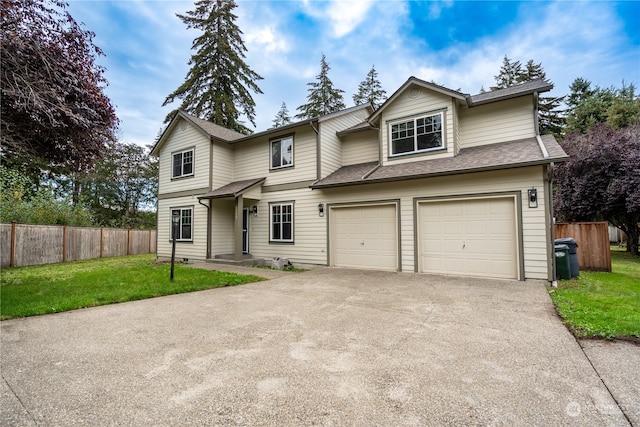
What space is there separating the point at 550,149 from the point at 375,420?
26.6 ft

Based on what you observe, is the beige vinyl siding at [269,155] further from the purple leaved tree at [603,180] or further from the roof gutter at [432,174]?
the purple leaved tree at [603,180]

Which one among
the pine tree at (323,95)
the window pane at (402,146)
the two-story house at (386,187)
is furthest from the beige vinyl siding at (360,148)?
the pine tree at (323,95)

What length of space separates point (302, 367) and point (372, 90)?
27205 millimetres

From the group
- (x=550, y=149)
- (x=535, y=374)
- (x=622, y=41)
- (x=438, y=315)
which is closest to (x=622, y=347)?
(x=535, y=374)

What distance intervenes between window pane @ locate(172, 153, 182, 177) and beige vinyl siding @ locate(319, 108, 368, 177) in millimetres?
6939

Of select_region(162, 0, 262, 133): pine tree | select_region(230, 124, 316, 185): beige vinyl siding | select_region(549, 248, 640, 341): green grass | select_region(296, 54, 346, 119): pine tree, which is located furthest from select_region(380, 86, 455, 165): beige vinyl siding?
select_region(296, 54, 346, 119): pine tree

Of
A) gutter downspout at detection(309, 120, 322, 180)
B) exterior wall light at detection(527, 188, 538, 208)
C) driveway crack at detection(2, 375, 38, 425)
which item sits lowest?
driveway crack at detection(2, 375, 38, 425)

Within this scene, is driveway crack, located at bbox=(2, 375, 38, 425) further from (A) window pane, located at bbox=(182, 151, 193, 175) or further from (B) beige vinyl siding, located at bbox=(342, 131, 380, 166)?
(A) window pane, located at bbox=(182, 151, 193, 175)

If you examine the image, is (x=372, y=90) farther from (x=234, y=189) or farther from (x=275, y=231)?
(x=275, y=231)

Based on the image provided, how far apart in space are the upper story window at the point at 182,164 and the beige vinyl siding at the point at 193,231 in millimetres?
1129

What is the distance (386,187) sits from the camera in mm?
9305

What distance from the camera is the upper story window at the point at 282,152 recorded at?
37.8 ft

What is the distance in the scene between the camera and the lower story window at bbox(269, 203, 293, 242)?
11.2 m

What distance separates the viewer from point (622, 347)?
3301mm
